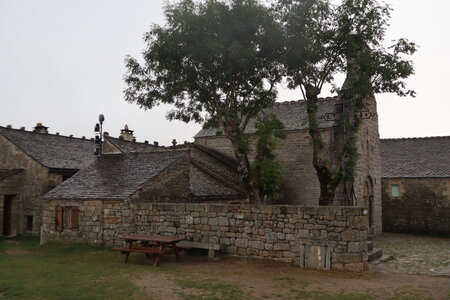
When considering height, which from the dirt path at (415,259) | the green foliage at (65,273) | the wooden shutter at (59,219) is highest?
the wooden shutter at (59,219)

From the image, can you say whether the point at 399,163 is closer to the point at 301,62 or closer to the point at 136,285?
the point at 301,62

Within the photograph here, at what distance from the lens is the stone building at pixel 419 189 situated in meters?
25.5

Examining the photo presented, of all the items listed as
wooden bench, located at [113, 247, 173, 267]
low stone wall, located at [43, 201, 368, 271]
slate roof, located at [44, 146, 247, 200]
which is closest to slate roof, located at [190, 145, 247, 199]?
slate roof, located at [44, 146, 247, 200]

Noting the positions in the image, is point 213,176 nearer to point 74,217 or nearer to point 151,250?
point 74,217

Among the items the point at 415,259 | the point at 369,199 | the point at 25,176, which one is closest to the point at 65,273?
the point at 415,259

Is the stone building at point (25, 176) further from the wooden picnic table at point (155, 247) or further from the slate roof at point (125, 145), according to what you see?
the wooden picnic table at point (155, 247)

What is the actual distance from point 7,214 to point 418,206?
85.5 feet

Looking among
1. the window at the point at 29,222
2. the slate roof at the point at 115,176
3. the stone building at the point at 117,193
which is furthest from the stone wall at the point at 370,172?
the window at the point at 29,222

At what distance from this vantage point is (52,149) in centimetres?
2478

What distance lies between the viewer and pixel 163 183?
17.1 m

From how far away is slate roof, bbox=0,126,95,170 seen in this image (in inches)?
907

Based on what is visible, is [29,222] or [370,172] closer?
[29,222]

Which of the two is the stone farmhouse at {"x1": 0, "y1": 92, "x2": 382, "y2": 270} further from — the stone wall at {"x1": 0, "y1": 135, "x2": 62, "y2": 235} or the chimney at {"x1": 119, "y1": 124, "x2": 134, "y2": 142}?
the chimney at {"x1": 119, "y1": 124, "x2": 134, "y2": 142}

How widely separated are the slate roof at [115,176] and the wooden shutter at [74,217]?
511 mm
